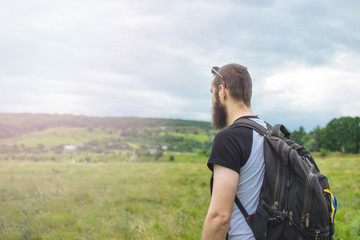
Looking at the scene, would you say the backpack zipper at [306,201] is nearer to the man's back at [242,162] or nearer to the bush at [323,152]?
the man's back at [242,162]

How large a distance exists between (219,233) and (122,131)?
64.8 metres

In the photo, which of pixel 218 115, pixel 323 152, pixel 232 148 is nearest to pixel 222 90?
pixel 218 115

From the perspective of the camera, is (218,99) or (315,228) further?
(218,99)

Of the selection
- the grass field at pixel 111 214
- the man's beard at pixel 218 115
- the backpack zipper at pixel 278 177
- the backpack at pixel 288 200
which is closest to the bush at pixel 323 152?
the grass field at pixel 111 214

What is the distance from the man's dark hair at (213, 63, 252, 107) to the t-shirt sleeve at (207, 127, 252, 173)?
13.3 inches

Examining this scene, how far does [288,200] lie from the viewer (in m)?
2.10

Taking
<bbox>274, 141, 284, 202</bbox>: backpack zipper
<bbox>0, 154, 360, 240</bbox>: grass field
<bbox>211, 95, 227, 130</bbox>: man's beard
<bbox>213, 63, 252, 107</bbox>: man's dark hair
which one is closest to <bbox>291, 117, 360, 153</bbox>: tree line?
<bbox>0, 154, 360, 240</bbox>: grass field

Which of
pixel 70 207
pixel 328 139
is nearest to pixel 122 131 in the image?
pixel 328 139

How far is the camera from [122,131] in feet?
215

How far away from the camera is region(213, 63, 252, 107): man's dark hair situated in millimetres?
2361

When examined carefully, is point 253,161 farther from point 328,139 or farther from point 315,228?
point 328,139

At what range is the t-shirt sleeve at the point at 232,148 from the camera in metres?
2.09

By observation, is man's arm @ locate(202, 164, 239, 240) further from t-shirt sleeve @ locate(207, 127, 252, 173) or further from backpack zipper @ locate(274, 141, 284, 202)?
backpack zipper @ locate(274, 141, 284, 202)

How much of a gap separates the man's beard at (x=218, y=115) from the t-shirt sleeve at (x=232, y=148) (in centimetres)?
37
